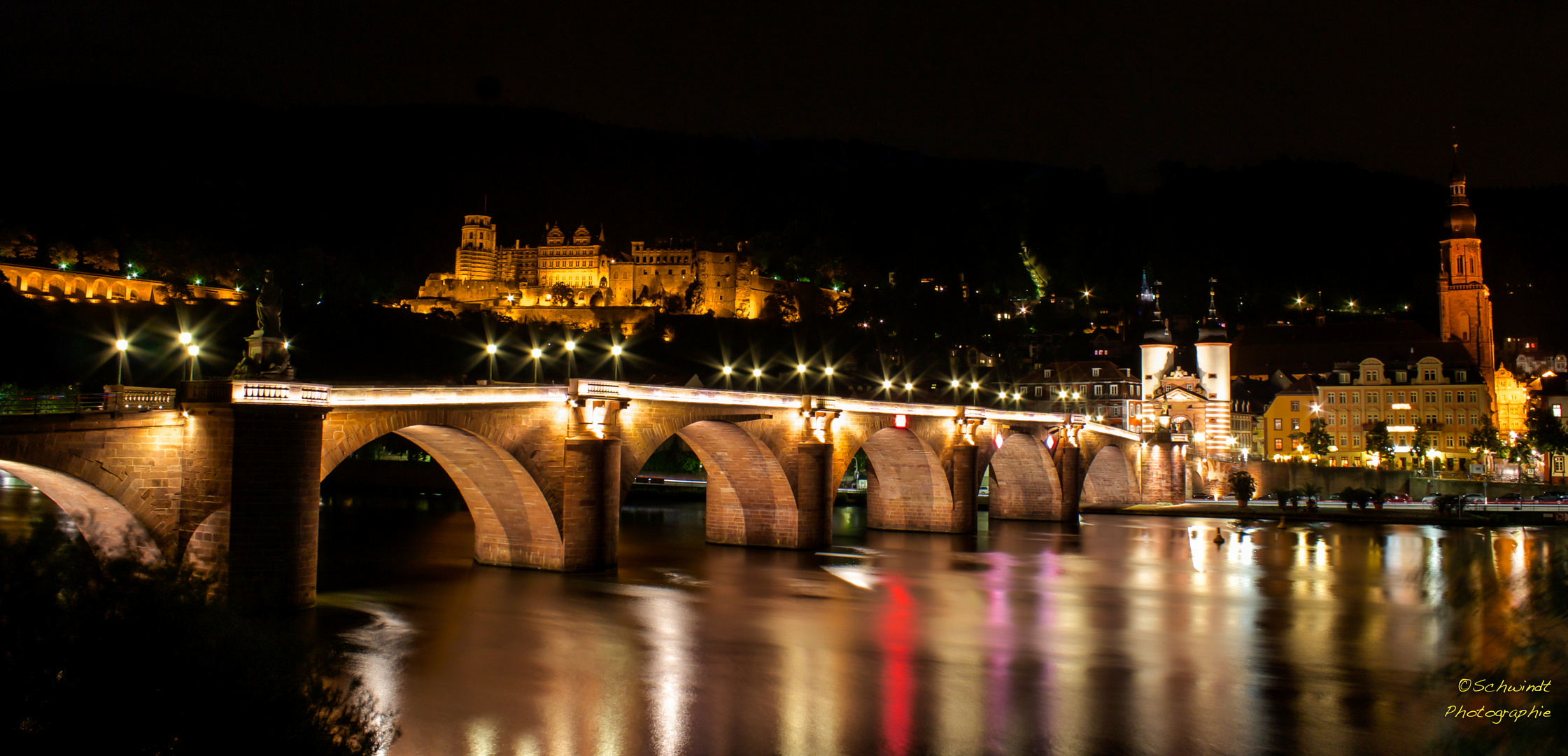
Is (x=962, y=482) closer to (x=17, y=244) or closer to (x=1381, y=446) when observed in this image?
(x=1381, y=446)

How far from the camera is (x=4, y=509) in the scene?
147ft

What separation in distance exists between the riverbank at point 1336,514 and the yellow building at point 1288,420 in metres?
16.7

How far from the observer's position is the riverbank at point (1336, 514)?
56.0 meters

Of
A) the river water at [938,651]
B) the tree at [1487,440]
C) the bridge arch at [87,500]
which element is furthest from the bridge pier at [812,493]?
the tree at [1487,440]

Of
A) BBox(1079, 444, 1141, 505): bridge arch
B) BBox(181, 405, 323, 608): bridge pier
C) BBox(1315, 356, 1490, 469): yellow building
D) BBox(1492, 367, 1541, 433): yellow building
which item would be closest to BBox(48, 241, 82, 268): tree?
BBox(1079, 444, 1141, 505): bridge arch

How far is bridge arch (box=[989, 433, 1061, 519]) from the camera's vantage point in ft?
190

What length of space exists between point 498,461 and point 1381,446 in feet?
237

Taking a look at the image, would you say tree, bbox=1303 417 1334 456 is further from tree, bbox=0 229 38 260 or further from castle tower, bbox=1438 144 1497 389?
tree, bbox=0 229 38 260

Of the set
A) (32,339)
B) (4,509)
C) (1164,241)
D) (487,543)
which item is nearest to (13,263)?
(32,339)

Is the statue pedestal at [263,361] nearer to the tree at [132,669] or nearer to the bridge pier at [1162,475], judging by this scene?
the tree at [132,669]

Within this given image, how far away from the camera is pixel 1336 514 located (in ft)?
203

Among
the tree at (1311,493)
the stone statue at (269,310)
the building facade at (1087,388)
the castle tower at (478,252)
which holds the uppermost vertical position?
the castle tower at (478,252)

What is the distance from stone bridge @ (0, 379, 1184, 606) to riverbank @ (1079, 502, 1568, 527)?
18.0 metres

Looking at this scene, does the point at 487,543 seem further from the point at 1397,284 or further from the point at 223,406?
the point at 1397,284
